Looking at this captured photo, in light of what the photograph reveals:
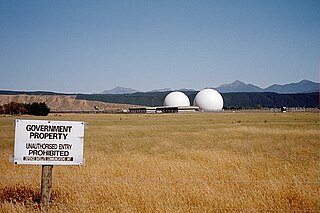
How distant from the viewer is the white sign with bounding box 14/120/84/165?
761cm

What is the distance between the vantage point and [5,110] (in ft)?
282

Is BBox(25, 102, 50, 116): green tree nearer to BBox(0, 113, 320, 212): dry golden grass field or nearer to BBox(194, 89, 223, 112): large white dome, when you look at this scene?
BBox(194, 89, 223, 112): large white dome

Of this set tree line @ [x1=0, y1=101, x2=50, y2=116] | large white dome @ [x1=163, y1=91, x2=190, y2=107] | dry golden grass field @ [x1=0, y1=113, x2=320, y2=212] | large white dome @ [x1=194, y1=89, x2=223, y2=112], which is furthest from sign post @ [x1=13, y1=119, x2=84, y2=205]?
large white dome @ [x1=163, y1=91, x2=190, y2=107]

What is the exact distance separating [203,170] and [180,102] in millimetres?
120575

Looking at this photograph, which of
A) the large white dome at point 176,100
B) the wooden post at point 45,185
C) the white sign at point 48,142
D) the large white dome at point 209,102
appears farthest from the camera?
the large white dome at point 176,100

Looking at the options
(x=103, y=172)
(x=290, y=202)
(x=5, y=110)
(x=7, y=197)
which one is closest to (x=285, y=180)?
(x=290, y=202)

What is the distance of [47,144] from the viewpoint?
7.76 metres

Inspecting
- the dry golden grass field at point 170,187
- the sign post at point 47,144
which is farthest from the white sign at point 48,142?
the dry golden grass field at point 170,187

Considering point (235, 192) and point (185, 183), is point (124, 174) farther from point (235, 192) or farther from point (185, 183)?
point (235, 192)

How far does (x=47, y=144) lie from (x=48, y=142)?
0.05 m

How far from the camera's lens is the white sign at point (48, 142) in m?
7.61

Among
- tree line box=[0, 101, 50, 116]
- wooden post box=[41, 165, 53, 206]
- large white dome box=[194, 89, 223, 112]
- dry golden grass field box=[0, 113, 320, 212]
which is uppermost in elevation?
large white dome box=[194, 89, 223, 112]

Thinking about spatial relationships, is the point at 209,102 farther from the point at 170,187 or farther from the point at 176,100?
the point at 170,187

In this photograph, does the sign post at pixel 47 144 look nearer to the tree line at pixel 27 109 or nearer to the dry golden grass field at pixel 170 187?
the dry golden grass field at pixel 170 187
